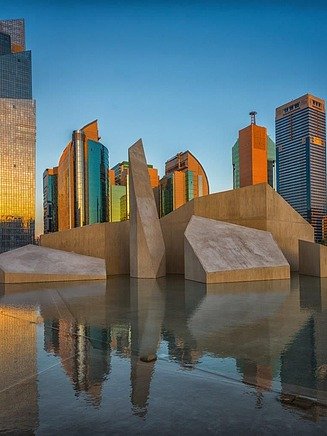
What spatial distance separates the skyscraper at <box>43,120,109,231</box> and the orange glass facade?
53384mm

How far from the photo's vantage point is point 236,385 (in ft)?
12.8

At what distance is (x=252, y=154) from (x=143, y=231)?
417ft

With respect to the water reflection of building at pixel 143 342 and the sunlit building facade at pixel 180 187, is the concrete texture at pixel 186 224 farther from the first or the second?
the sunlit building facade at pixel 180 187

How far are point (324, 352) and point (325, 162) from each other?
19365 cm

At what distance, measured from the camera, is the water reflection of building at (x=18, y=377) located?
3.12 m

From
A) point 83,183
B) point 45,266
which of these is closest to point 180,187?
point 83,183

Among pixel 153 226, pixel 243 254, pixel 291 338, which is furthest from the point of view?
pixel 153 226

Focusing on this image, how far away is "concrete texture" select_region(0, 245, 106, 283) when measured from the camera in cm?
1652

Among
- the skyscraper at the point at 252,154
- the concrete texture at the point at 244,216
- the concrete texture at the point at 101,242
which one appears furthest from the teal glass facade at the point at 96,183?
the concrete texture at the point at 244,216

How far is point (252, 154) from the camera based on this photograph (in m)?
139

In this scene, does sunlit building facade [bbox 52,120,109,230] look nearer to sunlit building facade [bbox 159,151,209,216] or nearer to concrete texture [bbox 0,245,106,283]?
sunlit building facade [bbox 159,151,209,216]

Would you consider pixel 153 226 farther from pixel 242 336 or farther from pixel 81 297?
pixel 242 336

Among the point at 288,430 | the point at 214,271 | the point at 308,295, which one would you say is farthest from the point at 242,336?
the point at 214,271

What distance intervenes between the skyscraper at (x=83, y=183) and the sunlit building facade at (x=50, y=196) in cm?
767
